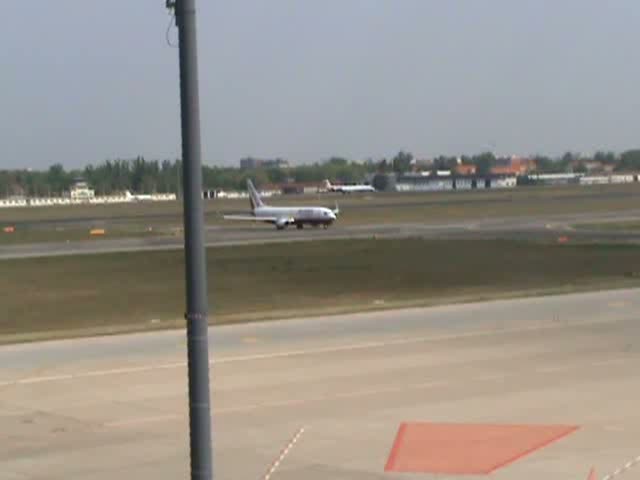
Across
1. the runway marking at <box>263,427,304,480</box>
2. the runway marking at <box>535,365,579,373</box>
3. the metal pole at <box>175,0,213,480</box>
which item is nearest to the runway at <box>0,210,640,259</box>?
the runway marking at <box>535,365,579,373</box>

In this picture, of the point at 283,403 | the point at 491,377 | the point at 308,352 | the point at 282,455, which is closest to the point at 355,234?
the point at 308,352

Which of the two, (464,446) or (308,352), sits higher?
(464,446)

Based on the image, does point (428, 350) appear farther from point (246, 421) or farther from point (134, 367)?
point (246, 421)

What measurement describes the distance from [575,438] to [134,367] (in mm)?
12312

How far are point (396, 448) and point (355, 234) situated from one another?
79401 millimetres

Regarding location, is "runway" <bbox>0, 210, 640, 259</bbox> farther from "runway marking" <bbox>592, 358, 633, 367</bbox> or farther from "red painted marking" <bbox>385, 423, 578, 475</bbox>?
"red painted marking" <bbox>385, 423, 578, 475</bbox>

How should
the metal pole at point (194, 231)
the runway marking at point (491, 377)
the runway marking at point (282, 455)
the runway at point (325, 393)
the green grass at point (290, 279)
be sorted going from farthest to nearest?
the green grass at point (290, 279), the runway marking at point (491, 377), the runway at point (325, 393), the runway marking at point (282, 455), the metal pole at point (194, 231)

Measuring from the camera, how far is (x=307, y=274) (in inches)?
2363

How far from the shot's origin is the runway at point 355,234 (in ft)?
282

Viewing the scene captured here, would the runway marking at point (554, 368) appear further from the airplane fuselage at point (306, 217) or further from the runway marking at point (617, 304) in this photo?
the airplane fuselage at point (306, 217)

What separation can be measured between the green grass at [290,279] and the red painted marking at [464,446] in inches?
736

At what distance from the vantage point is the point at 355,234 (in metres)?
99.0

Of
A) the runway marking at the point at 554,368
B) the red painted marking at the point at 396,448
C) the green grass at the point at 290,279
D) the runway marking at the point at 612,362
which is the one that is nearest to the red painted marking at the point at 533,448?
the red painted marking at the point at 396,448

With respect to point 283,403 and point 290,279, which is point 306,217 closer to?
point 290,279
